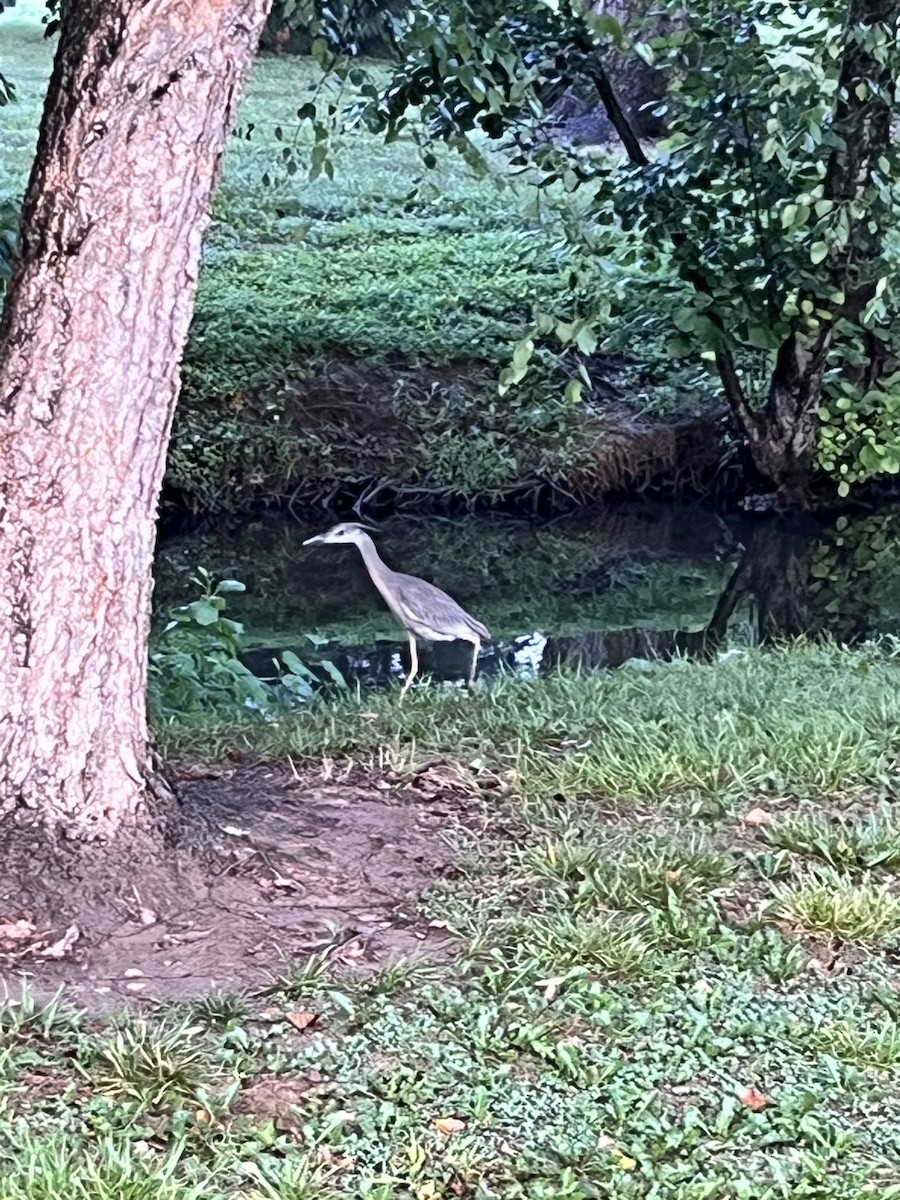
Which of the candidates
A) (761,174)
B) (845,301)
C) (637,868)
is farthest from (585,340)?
(845,301)

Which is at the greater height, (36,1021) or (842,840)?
(842,840)

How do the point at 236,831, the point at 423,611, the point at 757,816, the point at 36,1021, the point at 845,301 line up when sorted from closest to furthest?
the point at 36,1021 < the point at 236,831 < the point at 757,816 < the point at 423,611 < the point at 845,301

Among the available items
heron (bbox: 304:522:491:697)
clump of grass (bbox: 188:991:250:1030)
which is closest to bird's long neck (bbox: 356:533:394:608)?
heron (bbox: 304:522:491:697)

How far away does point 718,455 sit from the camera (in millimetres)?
11945

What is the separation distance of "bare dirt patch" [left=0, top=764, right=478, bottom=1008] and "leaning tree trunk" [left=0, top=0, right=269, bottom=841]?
0.30 m

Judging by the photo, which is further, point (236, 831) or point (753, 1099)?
point (236, 831)

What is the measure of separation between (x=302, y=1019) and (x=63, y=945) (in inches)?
24.5

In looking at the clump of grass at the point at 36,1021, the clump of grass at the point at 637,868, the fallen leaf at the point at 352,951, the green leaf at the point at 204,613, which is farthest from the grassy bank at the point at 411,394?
the clump of grass at the point at 36,1021

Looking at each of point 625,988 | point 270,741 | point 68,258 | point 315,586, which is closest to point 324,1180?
point 625,988

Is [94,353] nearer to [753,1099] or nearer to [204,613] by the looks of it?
[753,1099]

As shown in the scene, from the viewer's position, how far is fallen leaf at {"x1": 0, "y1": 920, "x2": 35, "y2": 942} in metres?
3.37

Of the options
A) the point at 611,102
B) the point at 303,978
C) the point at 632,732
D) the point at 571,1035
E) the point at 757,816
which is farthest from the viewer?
the point at 611,102

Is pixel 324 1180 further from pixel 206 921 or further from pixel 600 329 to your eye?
pixel 600 329

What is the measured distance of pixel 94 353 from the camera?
3.42 metres
